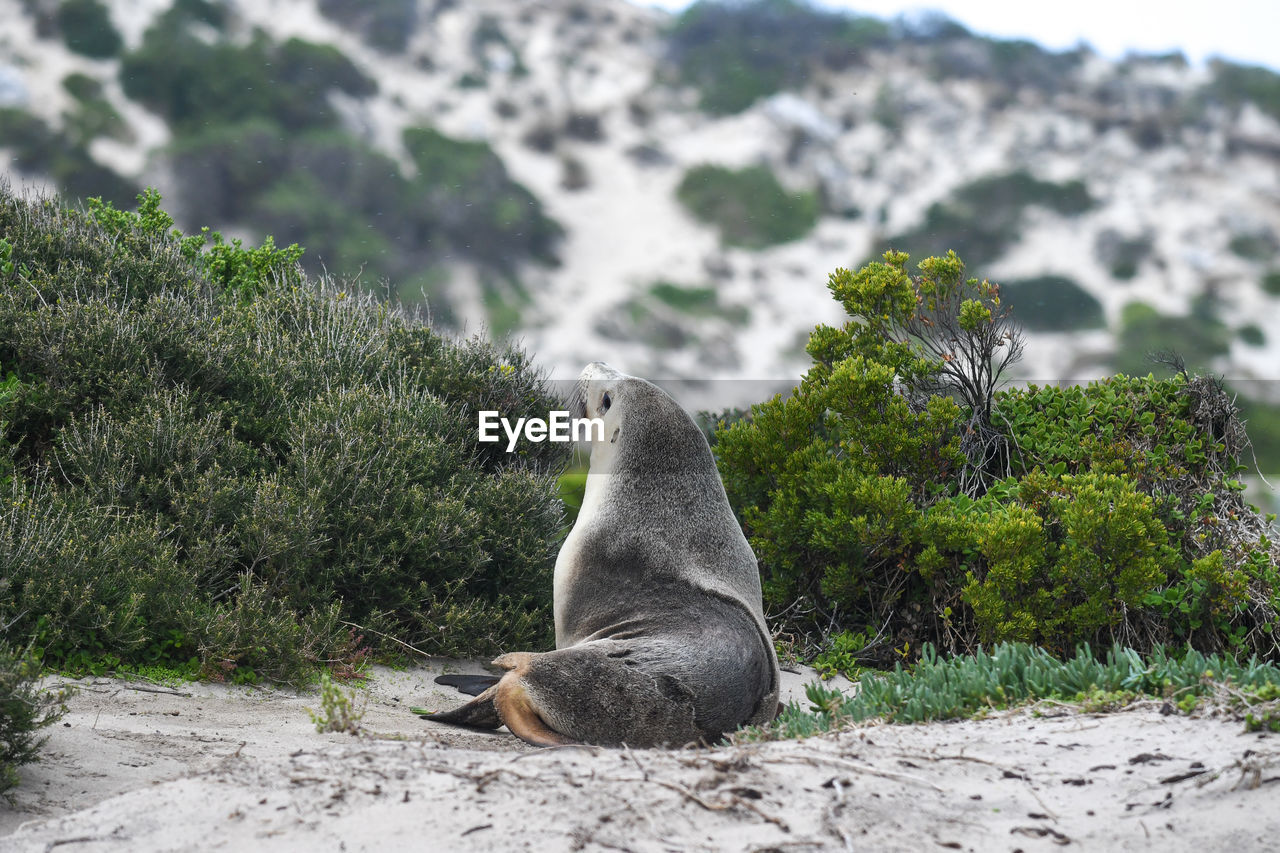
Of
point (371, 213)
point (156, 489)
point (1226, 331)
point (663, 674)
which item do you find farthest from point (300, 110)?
point (663, 674)

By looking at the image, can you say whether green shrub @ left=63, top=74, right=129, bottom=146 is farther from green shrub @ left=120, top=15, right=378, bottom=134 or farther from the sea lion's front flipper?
the sea lion's front flipper

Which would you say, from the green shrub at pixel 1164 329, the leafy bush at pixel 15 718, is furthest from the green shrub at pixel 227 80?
the leafy bush at pixel 15 718

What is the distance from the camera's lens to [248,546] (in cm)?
666

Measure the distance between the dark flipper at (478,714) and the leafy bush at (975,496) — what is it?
3.19 metres

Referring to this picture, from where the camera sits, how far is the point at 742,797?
310 cm

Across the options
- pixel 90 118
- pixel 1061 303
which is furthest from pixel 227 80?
pixel 1061 303

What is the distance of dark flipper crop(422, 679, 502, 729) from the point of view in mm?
4855

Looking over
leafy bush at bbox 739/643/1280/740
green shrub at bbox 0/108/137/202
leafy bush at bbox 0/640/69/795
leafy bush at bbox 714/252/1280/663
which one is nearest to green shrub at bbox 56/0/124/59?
green shrub at bbox 0/108/137/202

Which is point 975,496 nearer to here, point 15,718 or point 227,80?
point 15,718

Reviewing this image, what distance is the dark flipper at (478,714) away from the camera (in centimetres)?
486

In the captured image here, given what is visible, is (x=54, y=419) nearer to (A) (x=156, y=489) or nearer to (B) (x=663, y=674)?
(A) (x=156, y=489)

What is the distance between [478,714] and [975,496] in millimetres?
4768

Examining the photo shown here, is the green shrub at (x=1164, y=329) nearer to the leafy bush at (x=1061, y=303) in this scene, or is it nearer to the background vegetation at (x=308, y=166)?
the leafy bush at (x=1061, y=303)

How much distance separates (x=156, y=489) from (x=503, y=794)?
4.86 meters
